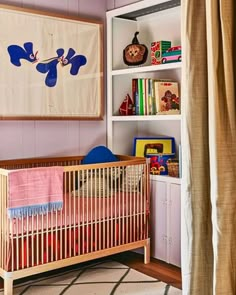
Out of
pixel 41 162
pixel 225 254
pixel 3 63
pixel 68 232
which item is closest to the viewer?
pixel 225 254

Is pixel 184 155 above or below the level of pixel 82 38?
below

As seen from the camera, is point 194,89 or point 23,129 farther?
point 23,129

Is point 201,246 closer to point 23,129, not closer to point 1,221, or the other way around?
point 1,221

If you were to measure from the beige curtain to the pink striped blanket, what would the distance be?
60.6 inches

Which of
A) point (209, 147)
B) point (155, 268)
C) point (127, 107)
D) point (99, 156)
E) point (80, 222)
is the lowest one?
point (155, 268)

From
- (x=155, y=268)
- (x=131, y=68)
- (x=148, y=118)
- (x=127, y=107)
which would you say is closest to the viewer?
(x=155, y=268)

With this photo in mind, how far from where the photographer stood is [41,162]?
3.15 meters

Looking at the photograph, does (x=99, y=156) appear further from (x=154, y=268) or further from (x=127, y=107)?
(x=154, y=268)

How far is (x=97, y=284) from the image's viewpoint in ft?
8.71

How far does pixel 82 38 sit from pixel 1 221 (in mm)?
1637

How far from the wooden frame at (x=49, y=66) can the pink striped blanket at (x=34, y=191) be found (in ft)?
2.32

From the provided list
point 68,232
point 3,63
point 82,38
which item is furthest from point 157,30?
point 68,232

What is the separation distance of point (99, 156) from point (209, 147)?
2.33 metres

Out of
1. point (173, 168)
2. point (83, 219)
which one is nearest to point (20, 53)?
point (83, 219)
